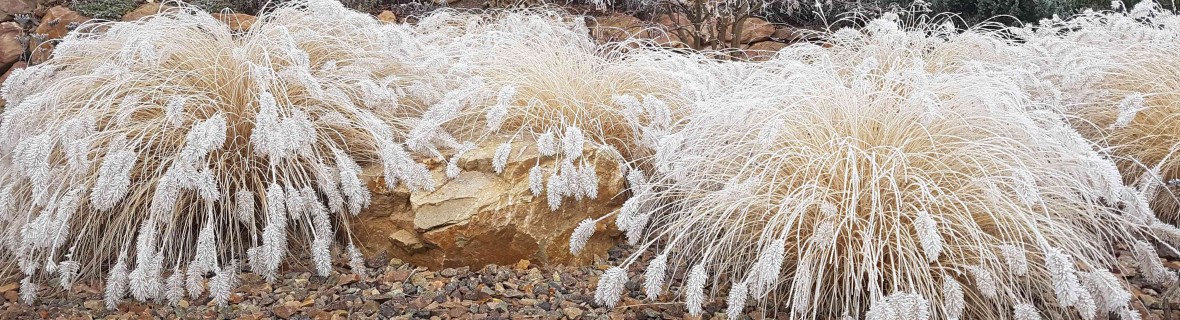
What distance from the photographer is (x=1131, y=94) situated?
3037 millimetres

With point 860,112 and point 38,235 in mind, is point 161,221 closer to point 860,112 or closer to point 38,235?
point 38,235

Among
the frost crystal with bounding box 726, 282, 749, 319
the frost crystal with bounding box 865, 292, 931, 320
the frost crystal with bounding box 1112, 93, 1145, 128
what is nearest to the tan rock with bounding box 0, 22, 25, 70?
the frost crystal with bounding box 726, 282, 749, 319

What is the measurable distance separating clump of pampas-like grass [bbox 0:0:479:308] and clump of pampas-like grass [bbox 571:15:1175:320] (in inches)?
38.1

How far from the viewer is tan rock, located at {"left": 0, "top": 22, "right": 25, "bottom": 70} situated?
Result: 5.49m

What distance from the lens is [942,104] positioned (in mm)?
2717

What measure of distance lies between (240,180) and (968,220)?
90.9 inches

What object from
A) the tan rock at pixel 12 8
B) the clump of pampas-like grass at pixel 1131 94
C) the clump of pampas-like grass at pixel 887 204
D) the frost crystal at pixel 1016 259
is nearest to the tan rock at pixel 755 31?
the clump of pampas-like grass at pixel 1131 94

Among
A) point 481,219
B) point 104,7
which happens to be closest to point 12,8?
point 104,7

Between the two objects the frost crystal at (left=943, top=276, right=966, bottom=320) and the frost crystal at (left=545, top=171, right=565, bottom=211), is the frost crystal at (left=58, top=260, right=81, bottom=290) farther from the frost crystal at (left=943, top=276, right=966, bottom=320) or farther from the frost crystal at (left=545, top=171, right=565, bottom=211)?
the frost crystal at (left=943, top=276, right=966, bottom=320)

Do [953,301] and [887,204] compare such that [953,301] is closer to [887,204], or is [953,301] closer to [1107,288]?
[1107,288]

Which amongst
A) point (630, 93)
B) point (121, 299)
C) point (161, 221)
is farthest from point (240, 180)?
point (630, 93)

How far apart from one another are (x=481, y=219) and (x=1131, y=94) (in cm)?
227

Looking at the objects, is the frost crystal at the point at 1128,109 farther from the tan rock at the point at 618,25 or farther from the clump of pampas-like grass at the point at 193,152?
the tan rock at the point at 618,25

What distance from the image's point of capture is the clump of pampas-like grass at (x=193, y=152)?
2.67 meters
